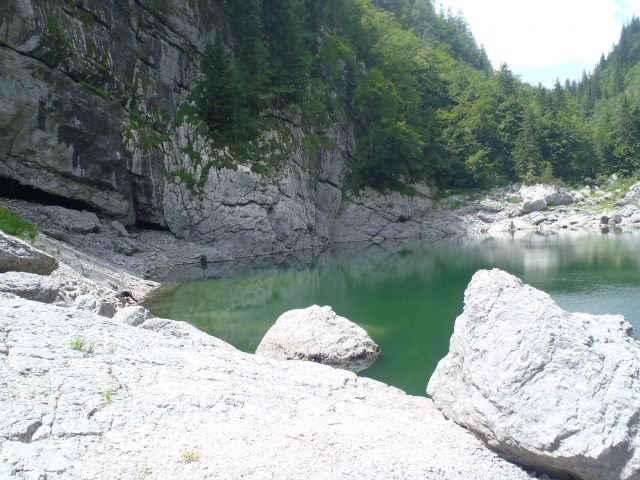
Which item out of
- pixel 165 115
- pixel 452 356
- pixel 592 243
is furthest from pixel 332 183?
pixel 452 356

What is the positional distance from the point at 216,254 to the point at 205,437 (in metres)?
38.2

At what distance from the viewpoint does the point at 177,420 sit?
7695 millimetres

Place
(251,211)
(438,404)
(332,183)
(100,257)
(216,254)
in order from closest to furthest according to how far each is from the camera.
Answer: (438,404) → (100,257) → (216,254) → (251,211) → (332,183)

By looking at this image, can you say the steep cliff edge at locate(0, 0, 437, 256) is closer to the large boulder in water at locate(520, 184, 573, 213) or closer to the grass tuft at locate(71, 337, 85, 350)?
Result: the grass tuft at locate(71, 337, 85, 350)

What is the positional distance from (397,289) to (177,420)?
25380 millimetres

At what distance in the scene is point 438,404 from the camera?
1082 cm

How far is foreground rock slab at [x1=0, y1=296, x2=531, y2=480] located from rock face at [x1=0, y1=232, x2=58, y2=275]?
486cm

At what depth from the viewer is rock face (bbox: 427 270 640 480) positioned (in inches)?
302

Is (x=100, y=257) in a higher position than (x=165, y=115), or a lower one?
lower

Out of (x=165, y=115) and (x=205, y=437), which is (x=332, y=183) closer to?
(x=165, y=115)

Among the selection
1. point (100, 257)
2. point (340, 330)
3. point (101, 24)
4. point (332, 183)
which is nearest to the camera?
point (340, 330)

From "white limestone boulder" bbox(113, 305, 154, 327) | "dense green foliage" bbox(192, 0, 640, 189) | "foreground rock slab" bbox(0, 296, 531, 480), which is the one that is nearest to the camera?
"foreground rock slab" bbox(0, 296, 531, 480)

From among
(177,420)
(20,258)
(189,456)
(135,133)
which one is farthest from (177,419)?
(135,133)

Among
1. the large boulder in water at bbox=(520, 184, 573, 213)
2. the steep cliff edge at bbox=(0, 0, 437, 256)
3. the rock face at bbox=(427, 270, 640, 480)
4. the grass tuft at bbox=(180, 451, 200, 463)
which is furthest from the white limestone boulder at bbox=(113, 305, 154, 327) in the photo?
the large boulder in water at bbox=(520, 184, 573, 213)
